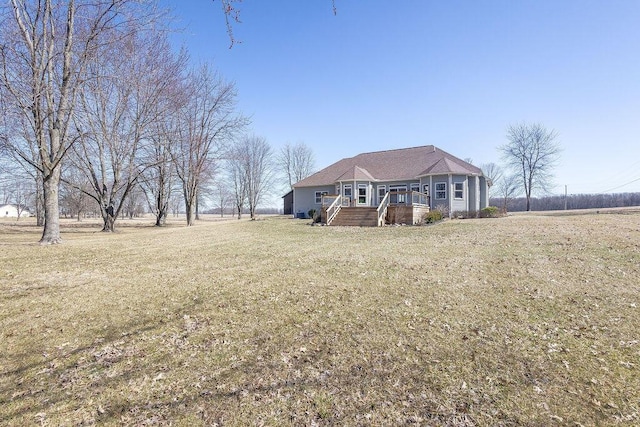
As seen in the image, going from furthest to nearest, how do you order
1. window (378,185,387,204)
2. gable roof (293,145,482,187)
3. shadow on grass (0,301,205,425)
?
window (378,185,387,204) < gable roof (293,145,482,187) < shadow on grass (0,301,205,425)

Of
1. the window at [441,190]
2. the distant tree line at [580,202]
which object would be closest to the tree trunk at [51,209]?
the window at [441,190]

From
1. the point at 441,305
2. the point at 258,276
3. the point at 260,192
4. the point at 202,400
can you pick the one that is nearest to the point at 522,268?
the point at 441,305

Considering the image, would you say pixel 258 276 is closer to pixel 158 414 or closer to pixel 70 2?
pixel 158 414

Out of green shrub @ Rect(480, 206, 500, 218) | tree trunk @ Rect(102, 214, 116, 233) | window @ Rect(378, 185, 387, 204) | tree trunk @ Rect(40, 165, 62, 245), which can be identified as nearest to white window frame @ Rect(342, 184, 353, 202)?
window @ Rect(378, 185, 387, 204)

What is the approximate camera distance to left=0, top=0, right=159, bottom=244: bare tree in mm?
10484

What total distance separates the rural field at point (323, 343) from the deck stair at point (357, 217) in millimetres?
11247

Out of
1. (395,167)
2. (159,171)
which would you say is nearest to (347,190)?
(395,167)

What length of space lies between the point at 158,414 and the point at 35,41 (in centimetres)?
1464

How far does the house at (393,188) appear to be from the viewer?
20219mm

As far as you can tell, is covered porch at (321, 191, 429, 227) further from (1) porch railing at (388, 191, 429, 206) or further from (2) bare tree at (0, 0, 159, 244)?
(2) bare tree at (0, 0, 159, 244)

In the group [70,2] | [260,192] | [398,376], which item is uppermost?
[70,2]

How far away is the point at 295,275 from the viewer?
727 centimetres

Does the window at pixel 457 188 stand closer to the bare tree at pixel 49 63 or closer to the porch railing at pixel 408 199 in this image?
the porch railing at pixel 408 199

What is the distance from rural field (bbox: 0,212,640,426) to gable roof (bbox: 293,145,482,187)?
57.2 ft
